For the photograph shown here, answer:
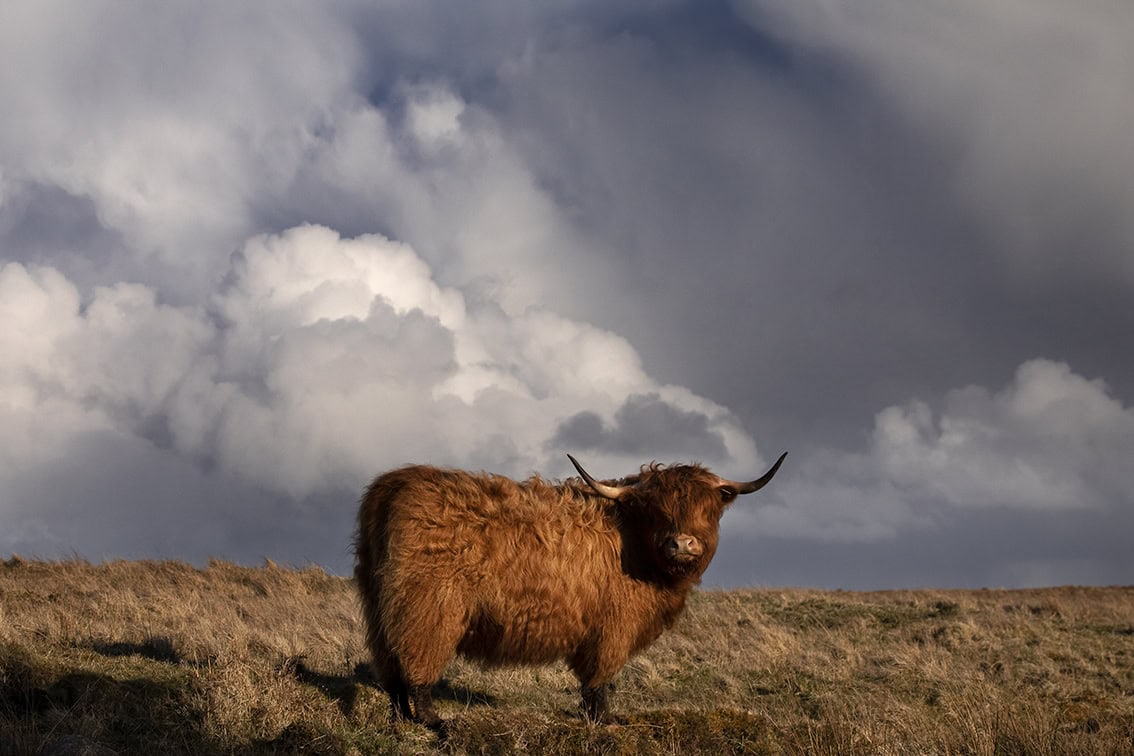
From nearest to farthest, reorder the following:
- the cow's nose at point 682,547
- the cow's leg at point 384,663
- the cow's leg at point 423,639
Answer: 1. the cow's leg at point 423,639
2. the cow's leg at point 384,663
3. the cow's nose at point 682,547

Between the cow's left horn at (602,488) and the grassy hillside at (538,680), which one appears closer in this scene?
the grassy hillside at (538,680)

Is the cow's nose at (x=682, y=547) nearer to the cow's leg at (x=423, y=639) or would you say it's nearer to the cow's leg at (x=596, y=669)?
the cow's leg at (x=596, y=669)

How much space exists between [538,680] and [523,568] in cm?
359

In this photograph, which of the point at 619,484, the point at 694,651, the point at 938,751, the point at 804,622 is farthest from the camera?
the point at 804,622

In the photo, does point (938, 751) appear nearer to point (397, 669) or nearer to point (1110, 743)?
point (1110, 743)

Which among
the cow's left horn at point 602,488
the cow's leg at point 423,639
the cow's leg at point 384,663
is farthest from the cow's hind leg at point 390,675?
the cow's left horn at point 602,488

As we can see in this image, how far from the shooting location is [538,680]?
37.5 ft

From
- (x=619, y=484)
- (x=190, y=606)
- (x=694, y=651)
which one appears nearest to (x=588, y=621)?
(x=619, y=484)

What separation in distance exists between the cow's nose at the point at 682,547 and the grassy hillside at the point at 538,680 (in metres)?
1.43

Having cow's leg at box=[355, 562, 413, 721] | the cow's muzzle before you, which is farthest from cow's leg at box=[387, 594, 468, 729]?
the cow's muzzle

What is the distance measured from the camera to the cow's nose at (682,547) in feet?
28.9

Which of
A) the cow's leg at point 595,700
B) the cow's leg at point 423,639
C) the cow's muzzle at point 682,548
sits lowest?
the cow's leg at point 595,700

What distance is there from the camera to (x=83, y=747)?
18.2 ft

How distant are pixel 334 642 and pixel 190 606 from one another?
12.1 ft
